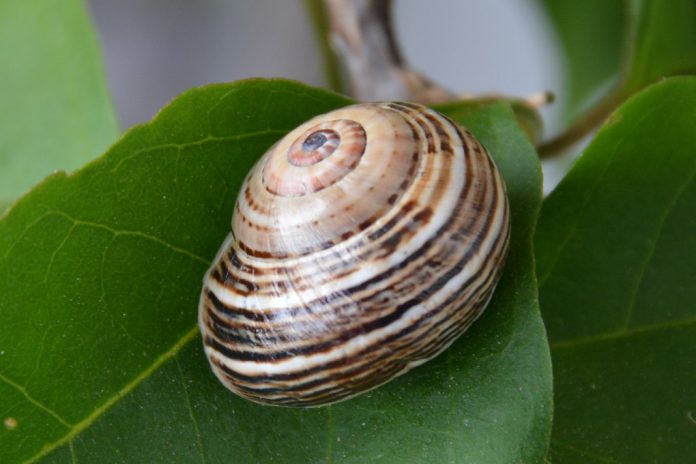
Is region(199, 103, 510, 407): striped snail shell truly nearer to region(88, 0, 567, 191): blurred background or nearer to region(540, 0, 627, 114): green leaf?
region(540, 0, 627, 114): green leaf

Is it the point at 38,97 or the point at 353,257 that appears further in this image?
the point at 38,97

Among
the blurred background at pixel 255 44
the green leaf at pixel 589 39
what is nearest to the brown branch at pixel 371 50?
the green leaf at pixel 589 39

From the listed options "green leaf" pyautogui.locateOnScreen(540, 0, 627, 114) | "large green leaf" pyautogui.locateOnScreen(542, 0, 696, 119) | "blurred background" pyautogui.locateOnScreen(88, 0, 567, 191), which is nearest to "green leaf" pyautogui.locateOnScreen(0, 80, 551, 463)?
"large green leaf" pyautogui.locateOnScreen(542, 0, 696, 119)

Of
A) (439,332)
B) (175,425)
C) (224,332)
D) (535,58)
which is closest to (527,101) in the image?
(439,332)

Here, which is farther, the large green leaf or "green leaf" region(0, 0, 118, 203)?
the large green leaf

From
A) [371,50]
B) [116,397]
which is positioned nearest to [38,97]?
[371,50]

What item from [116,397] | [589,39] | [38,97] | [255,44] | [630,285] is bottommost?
[255,44]

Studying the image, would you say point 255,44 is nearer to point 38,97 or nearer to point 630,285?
point 38,97
